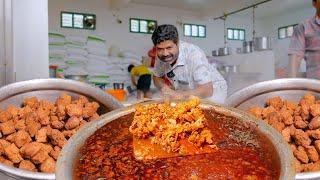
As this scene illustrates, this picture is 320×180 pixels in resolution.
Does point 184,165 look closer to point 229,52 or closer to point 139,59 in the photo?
point 229,52

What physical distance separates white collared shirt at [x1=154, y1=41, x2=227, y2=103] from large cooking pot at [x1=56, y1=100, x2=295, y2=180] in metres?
1.07

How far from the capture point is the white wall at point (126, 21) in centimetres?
654

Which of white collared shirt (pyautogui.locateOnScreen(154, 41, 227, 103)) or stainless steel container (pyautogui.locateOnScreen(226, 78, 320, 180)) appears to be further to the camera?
white collared shirt (pyautogui.locateOnScreen(154, 41, 227, 103))

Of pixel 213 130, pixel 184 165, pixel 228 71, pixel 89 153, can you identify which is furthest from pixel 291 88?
pixel 228 71

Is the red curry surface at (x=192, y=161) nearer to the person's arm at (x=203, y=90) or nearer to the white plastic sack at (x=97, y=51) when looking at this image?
the person's arm at (x=203, y=90)

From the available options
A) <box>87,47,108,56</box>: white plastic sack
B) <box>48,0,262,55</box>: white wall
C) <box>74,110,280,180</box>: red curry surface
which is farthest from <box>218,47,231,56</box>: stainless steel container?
<box>74,110,280,180</box>: red curry surface

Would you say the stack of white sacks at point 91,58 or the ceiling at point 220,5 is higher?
the ceiling at point 220,5

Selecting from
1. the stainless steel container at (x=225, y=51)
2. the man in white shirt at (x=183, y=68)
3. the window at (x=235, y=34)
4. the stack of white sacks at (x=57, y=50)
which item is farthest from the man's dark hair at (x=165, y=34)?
the window at (x=235, y=34)

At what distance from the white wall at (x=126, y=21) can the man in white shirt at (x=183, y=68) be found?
459cm

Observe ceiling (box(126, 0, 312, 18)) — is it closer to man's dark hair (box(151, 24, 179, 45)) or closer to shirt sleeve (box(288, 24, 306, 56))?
shirt sleeve (box(288, 24, 306, 56))

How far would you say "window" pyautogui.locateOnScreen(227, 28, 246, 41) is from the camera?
29.1 feet

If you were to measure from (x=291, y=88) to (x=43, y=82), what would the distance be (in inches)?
45.4

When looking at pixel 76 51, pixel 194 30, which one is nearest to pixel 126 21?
pixel 76 51

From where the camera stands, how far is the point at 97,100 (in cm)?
151
